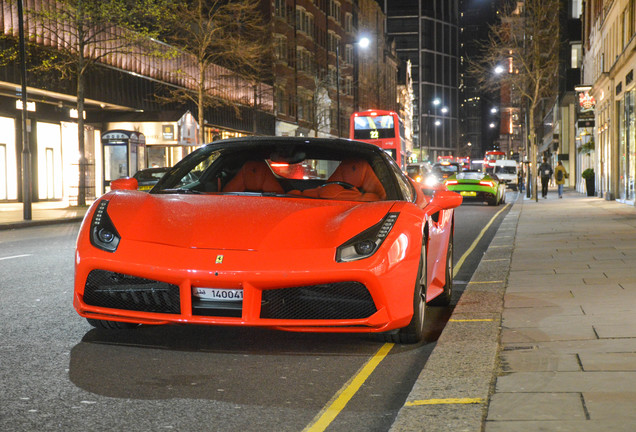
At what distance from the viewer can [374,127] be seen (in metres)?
46.4

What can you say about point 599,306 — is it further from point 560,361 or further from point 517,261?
point 517,261

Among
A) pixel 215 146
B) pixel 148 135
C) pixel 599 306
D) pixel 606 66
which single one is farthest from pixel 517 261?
pixel 148 135

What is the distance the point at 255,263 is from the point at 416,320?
1.21 metres

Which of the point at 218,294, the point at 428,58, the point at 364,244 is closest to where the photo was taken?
the point at 218,294

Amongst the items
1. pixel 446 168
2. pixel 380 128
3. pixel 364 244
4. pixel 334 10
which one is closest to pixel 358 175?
pixel 364 244

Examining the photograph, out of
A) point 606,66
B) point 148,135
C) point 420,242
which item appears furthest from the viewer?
point 148,135

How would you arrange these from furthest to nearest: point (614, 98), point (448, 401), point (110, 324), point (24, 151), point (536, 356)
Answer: point (614, 98)
point (24, 151)
point (110, 324)
point (536, 356)
point (448, 401)

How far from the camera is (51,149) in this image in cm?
3794

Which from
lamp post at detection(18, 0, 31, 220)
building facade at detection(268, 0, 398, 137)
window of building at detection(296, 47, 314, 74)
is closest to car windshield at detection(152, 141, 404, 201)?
lamp post at detection(18, 0, 31, 220)

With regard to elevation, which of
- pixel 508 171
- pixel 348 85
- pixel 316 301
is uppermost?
pixel 348 85

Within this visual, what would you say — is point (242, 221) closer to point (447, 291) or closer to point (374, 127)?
point (447, 291)

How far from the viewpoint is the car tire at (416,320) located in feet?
18.7

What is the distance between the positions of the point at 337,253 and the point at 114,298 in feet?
4.41

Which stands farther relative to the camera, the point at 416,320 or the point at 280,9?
the point at 280,9
